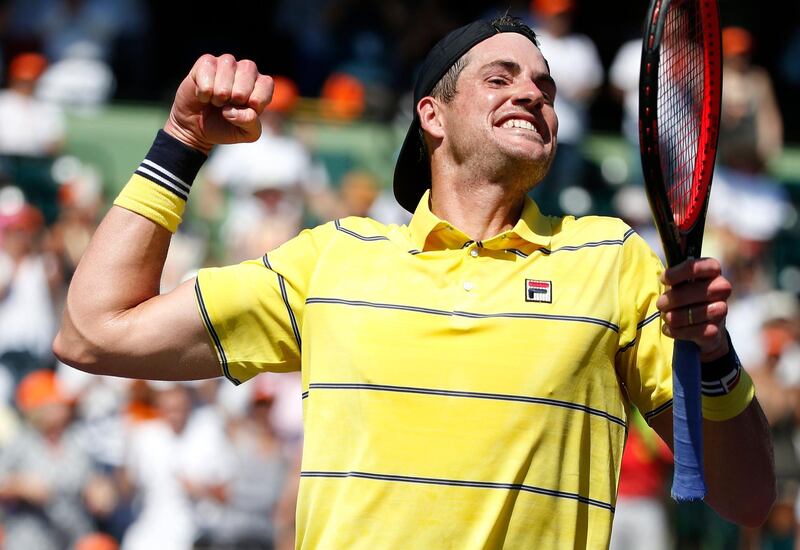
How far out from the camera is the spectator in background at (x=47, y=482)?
336 inches

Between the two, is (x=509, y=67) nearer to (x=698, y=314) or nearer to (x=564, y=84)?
(x=698, y=314)

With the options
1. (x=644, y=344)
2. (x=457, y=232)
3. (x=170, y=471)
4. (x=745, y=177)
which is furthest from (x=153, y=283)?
(x=745, y=177)

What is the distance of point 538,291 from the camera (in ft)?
11.4

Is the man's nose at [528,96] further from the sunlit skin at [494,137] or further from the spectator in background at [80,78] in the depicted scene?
the spectator in background at [80,78]

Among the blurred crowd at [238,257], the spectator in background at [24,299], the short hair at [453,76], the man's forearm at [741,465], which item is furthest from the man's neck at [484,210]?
the spectator in background at [24,299]

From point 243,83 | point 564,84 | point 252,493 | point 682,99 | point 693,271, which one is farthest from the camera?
point 564,84

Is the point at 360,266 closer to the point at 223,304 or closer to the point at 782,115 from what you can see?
the point at 223,304

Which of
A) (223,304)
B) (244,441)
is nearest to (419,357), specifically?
(223,304)

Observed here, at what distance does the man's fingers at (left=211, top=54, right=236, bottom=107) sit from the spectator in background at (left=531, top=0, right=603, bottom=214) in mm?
7008

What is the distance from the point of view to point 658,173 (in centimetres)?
315

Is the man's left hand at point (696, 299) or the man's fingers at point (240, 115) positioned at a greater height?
the man's fingers at point (240, 115)

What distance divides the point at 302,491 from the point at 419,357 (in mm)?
444

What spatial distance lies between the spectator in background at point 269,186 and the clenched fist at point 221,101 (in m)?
5.83

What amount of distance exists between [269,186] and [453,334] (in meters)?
6.83
